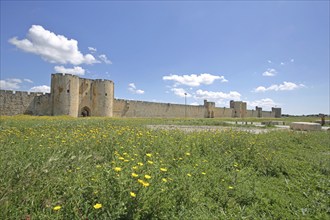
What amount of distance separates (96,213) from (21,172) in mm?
1119

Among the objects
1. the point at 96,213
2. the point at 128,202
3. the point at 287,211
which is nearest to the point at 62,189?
the point at 96,213

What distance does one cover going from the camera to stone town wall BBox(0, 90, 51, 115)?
78.5ft

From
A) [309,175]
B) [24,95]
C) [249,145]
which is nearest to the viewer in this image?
[309,175]

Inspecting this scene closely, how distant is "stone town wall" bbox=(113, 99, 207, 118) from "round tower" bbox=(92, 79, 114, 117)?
11.1ft

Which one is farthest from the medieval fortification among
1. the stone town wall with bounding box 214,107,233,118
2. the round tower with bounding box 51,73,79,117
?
the stone town wall with bounding box 214,107,233,118

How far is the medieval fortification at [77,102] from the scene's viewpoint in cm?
2478

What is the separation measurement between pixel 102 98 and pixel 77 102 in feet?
12.6

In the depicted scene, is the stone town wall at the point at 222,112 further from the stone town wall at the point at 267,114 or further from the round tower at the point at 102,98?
the round tower at the point at 102,98

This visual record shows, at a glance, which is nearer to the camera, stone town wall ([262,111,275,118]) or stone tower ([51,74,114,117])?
stone tower ([51,74,114,117])

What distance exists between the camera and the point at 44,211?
2152 mm

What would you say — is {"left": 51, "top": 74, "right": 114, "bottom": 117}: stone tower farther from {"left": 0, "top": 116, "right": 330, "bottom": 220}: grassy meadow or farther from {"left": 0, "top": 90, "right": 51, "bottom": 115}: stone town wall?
{"left": 0, "top": 116, "right": 330, "bottom": 220}: grassy meadow

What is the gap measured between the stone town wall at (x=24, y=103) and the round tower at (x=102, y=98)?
20.9 feet

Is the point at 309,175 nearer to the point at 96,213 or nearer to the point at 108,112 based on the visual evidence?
the point at 96,213

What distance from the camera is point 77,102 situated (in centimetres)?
2836
